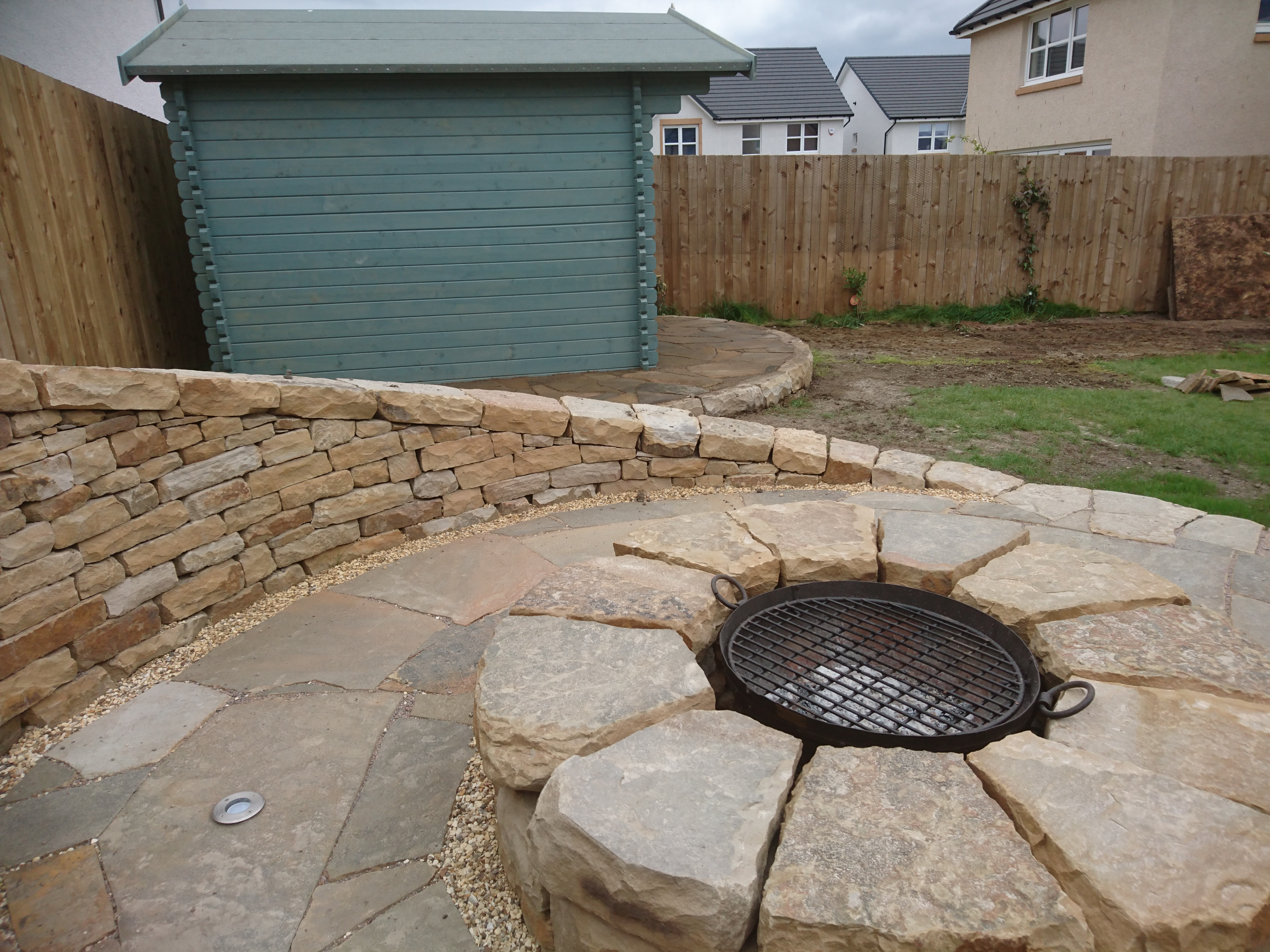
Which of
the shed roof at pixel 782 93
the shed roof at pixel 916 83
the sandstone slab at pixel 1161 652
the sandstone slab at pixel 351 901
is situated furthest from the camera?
the shed roof at pixel 916 83

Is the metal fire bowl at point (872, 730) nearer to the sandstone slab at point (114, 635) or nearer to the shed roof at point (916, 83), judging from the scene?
the sandstone slab at point (114, 635)

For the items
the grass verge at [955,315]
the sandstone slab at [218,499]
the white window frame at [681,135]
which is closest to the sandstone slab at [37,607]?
the sandstone slab at [218,499]

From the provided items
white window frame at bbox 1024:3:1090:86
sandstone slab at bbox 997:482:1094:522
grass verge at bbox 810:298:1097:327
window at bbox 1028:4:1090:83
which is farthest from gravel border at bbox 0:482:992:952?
window at bbox 1028:4:1090:83

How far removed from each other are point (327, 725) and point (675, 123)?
21.7 m

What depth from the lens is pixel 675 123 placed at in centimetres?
2134

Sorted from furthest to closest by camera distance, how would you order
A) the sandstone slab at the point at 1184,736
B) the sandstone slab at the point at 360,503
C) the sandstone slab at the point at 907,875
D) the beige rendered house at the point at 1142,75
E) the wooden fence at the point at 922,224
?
the beige rendered house at the point at 1142,75, the wooden fence at the point at 922,224, the sandstone slab at the point at 360,503, the sandstone slab at the point at 1184,736, the sandstone slab at the point at 907,875

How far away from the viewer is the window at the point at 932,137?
22625 millimetres

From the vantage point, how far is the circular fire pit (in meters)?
1.89

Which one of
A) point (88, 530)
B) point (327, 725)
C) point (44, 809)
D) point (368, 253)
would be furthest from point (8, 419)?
point (368, 253)

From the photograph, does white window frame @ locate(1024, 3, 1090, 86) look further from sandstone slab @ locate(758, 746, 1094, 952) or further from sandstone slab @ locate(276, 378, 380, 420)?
sandstone slab @ locate(758, 746, 1094, 952)

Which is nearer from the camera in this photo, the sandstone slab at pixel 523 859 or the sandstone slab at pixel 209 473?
the sandstone slab at pixel 523 859

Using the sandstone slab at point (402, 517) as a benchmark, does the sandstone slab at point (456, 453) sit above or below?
above

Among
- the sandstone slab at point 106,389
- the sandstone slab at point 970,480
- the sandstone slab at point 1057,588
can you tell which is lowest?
the sandstone slab at point 970,480

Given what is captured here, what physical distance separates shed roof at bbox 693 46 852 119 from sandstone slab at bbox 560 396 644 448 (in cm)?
1914
